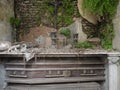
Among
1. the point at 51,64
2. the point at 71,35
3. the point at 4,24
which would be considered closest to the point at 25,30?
the point at 4,24

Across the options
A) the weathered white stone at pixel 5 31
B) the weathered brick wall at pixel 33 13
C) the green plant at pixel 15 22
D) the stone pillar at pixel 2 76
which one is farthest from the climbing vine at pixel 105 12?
the stone pillar at pixel 2 76

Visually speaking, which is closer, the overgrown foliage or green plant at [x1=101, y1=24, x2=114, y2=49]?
green plant at [x1=101, y1=24, x2=114, y2=49]

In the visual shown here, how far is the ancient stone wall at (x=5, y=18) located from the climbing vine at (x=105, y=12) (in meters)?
1.56

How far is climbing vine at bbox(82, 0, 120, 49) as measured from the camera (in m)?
5.04

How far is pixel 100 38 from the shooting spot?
5.68 metres

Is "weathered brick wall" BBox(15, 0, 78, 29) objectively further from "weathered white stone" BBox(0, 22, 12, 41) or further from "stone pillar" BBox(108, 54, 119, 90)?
"stone pillar" BBox(108, 54, 119, 90)

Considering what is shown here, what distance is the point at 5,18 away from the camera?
5617mm

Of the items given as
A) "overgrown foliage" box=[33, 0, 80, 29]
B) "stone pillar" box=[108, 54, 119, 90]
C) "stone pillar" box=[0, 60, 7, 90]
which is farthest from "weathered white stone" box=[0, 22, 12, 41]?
"stone pillar" box=[108, 54, 119, 90]

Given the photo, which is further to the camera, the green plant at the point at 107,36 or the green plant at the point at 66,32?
the green plant at the point at 66,32

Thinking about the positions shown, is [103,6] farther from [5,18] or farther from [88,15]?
[5,18]

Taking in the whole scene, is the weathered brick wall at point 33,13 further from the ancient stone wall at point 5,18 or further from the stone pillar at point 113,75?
the stone pillar at point 113,75

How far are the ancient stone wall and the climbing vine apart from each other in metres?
1.56

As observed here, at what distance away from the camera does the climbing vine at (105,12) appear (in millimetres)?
5043

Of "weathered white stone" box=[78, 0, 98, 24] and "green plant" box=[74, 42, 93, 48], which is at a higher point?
"weathered white stone" box=[78, 0, 98, 24]
